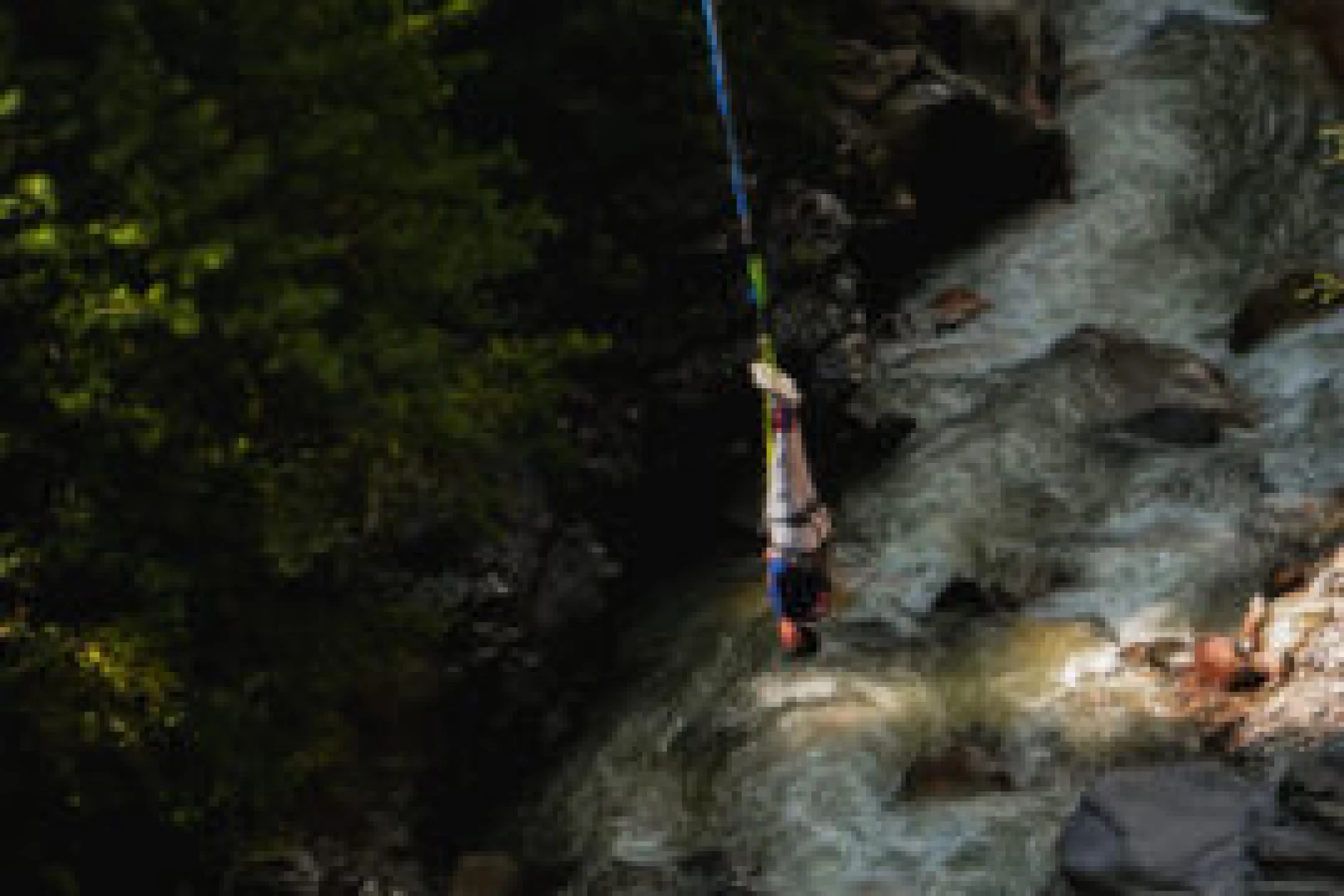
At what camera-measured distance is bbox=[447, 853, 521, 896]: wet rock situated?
9328 mm

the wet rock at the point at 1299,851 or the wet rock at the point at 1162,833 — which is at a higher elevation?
the wet rock at the point at 1299,851

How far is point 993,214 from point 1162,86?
9.68ft

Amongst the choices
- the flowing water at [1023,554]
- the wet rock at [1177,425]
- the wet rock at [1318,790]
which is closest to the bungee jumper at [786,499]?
the flowing water at [1023,554]

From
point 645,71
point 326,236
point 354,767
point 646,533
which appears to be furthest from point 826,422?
point 326,236

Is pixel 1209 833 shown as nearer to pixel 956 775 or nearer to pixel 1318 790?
pixel 1318 790

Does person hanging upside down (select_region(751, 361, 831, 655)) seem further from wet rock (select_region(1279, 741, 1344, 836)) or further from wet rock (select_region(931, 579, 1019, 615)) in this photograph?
wet rock (select_region(1279, 741, 1344, 836))

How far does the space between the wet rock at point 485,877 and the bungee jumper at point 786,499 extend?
7.68 ft

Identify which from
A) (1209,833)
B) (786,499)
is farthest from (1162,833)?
(786,499)

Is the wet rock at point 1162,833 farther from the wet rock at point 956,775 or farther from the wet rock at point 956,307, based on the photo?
the wet rock at point 956,307

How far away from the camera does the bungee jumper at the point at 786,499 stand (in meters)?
8.39

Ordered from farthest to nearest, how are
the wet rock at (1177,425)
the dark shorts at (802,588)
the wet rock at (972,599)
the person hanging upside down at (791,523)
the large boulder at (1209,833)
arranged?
the wet rock at (1177,425), the wet rock at (972,599), the dark shorts at (802,588), the person hanging upside down at (791,523), the large boulder at (1209,833)

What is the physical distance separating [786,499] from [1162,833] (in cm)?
269

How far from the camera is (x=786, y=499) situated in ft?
28.4

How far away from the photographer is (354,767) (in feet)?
31.4
